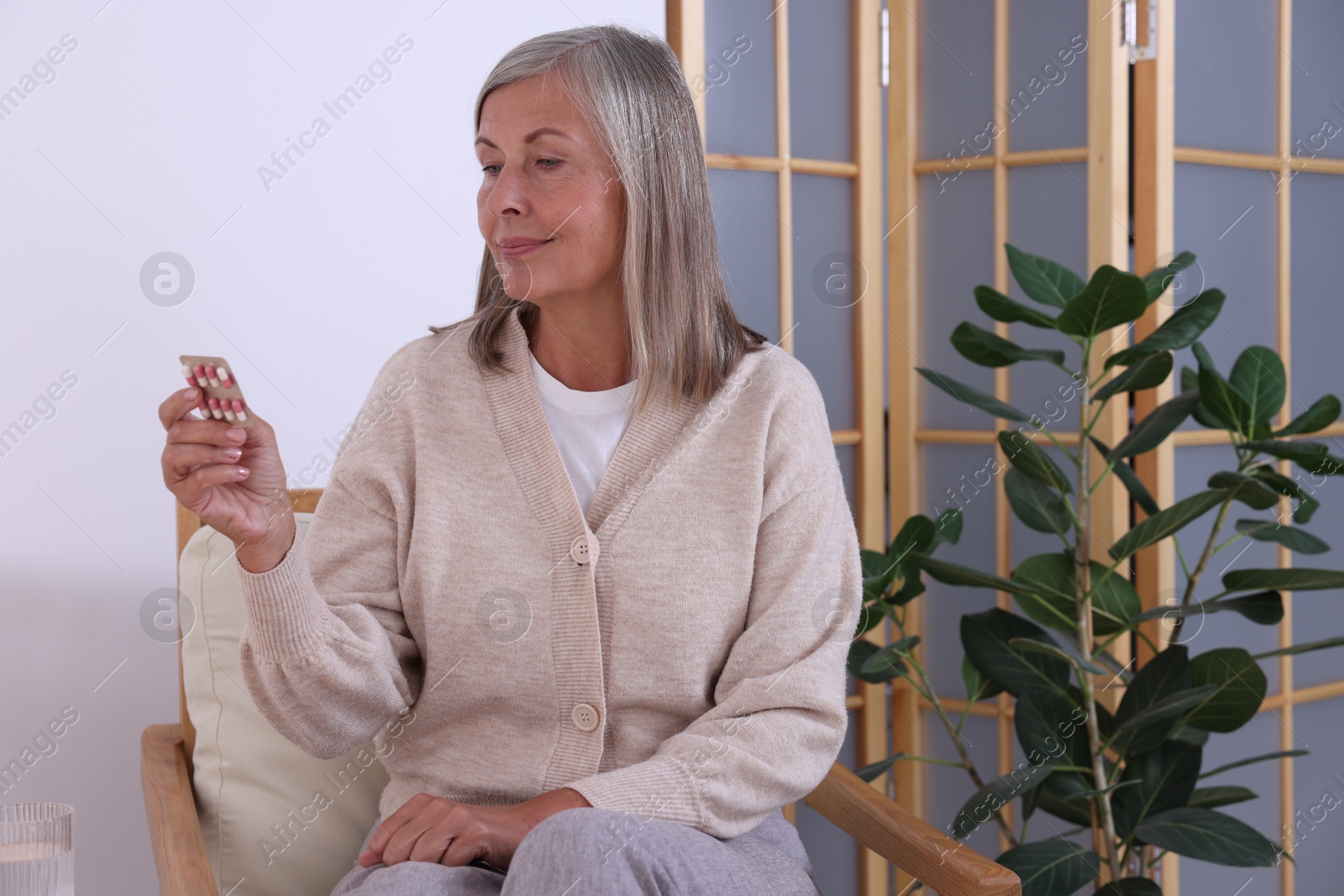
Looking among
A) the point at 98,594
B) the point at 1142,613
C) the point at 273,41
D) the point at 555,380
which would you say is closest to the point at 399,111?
the point at 273,41

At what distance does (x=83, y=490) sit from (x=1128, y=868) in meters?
1.85

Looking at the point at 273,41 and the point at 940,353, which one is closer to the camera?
the point at 273,41

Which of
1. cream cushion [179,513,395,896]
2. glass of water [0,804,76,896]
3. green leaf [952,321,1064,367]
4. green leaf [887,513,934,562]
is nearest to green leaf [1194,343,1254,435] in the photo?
green leaf [952,321,1064,367]

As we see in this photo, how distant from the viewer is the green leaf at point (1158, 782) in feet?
6.17

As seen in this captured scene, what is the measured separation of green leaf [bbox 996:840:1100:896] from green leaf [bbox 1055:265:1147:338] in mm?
798

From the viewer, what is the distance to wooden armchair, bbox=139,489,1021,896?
1.15 meters

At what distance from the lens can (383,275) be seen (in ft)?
5.95

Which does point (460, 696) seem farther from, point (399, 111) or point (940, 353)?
point (940, 353)

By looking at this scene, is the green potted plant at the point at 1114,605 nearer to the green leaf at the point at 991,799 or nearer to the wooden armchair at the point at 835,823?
the green leaf at the point at 991,799

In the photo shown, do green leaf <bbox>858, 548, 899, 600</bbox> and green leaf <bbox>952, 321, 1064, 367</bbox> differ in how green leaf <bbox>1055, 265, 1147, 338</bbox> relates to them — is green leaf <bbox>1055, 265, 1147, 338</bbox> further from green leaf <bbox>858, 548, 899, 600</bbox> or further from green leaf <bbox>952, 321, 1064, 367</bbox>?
green leaf <bbox>858, 548, 899, 600</bbox>

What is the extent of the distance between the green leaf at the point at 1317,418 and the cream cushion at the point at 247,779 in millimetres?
1427

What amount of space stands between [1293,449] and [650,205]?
105cm

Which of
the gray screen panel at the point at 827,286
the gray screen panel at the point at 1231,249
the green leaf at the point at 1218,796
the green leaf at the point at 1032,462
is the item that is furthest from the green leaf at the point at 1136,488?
the gray screen panel at the point at 827,286

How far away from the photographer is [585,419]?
143 centimetres
